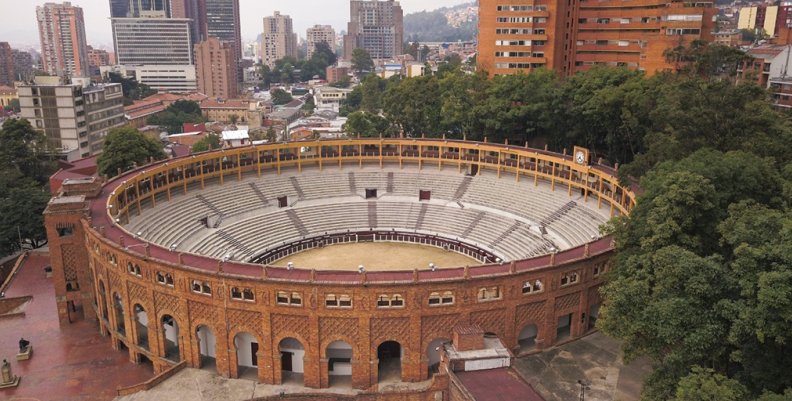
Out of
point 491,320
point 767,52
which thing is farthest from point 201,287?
point 767,52

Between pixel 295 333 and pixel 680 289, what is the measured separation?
63.4 feet

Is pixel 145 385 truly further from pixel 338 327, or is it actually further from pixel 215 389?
pixel 338 327

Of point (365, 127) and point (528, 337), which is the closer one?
point (528, 337)

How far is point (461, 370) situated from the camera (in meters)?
30.4

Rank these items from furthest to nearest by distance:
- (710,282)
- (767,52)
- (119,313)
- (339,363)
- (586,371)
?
(767,52)
(119,313)
(339,363)
(586,371)
(710,282)

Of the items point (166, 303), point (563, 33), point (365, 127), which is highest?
point (563, 33)

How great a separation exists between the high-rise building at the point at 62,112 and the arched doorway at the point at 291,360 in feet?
225

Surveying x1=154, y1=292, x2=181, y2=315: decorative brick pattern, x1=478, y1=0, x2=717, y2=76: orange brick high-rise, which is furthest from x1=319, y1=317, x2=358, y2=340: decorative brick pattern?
x1=478, y1=0, x2=717, y2=76: orange brick high-rise

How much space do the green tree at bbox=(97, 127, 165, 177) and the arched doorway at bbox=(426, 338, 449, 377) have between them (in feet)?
142

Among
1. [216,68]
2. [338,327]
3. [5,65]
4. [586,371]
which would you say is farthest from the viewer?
[5,65]

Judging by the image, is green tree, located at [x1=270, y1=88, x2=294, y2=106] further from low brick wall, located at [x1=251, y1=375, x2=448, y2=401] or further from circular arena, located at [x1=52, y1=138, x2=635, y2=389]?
low brick wall, located at [x1=251, y1=375, x2=448, y2=401]

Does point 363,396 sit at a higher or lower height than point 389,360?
lower

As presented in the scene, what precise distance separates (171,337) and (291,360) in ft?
27.8

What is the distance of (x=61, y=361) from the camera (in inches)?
1443
